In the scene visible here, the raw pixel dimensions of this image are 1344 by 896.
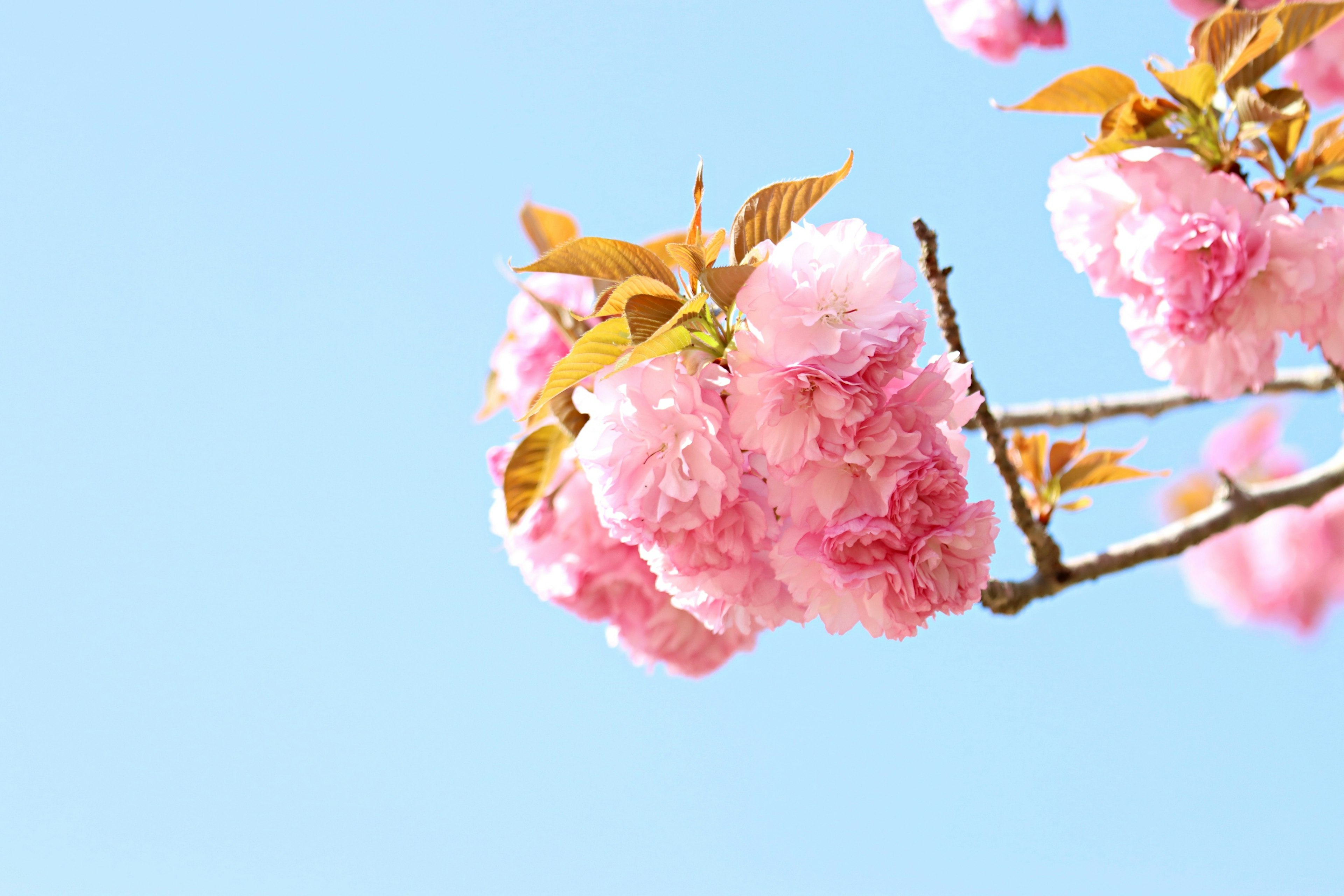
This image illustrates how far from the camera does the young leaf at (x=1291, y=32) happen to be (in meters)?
1.28

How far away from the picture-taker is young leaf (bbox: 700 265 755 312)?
90 cm

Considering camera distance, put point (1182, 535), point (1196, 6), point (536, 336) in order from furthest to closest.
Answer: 1. point (1196, 6)
2. point (1182, 535)
3. point (536, 336)

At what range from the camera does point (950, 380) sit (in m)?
0.91

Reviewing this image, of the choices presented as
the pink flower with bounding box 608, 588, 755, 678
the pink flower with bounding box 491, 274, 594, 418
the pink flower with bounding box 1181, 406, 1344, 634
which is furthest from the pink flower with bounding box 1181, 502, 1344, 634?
the pink flower with bounding box 491, 274, 594, 418

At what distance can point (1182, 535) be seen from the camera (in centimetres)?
170

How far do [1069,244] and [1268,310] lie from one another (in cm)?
24

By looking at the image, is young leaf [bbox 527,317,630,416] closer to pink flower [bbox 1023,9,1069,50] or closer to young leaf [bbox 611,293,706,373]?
young leaf [bbox 611,293,706,373]

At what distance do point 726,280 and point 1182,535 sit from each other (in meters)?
1.12

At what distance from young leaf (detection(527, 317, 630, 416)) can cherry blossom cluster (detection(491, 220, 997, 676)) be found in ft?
0.08

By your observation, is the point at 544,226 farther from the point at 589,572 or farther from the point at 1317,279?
the point at 1317,279

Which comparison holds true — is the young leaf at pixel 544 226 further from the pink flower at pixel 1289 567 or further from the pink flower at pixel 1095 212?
the pink flower at pixel 1289 567

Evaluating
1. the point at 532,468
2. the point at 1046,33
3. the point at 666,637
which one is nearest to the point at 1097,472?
the point at 666,637

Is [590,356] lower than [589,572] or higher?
higher

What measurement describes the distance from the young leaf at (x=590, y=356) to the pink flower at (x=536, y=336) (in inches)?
22.6
